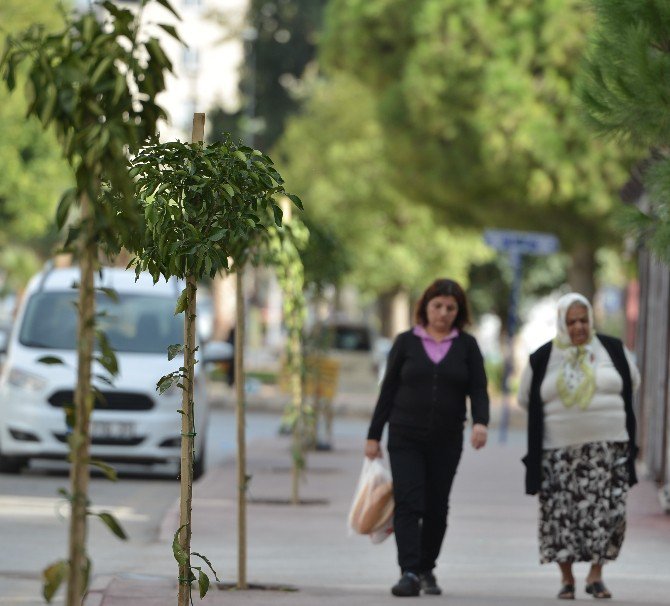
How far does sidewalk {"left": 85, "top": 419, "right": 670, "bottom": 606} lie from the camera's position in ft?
31.8

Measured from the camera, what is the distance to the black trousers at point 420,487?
9.98 metres

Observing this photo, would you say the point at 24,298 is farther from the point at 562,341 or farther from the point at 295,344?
the point at 562,341

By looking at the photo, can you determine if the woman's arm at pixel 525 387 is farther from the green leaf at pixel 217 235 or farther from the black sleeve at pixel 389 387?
the green leaf at pixel 217 235

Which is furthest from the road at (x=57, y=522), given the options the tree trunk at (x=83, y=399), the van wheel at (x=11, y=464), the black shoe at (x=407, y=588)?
the tree trunk at (x=83, y=399)

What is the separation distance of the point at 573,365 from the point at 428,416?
851 mm

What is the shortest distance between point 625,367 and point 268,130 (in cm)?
5150

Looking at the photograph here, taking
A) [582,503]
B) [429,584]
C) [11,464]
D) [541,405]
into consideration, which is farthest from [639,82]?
[11,464]

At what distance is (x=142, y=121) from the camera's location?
5508 mm

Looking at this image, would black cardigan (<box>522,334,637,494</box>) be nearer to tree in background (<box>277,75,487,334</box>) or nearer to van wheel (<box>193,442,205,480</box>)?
van wheel (<box>193,442,205,480</box>)

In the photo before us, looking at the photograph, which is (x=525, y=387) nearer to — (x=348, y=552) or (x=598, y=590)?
(x=598, y=590)

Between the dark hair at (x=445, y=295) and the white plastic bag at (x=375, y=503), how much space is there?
2.71 feet

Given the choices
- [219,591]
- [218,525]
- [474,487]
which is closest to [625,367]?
[219,591]

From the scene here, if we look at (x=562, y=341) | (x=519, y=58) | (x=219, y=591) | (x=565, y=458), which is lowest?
(x=219, y=591)

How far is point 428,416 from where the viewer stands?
9977 mm
